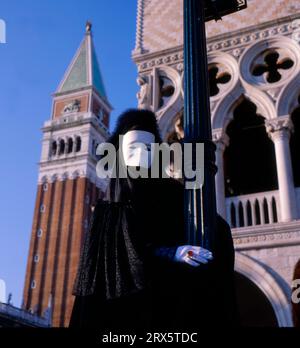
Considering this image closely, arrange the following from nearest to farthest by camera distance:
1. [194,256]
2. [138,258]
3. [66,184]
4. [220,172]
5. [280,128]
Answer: [194,256] < [138,258] < [280,128] < [220,172] < [66,184]

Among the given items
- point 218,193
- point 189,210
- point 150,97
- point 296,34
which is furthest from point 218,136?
point 189,210

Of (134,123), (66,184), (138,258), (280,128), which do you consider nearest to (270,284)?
(280,128)

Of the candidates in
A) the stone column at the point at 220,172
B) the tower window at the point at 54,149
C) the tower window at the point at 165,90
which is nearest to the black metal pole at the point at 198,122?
the stone column at the point at 220,172

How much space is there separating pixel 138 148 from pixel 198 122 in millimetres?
375

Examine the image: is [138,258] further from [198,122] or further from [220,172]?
[220,172]

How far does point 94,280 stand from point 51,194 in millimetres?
41762

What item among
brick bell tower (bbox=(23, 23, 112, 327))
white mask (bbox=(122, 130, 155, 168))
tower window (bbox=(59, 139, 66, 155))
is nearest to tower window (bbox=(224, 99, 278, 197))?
white mask (bbox=(122, 130, 155, 168))

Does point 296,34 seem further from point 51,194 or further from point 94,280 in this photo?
point 51,194

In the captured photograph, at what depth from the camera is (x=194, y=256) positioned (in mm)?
1937

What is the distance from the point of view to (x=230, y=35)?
31.6 ft

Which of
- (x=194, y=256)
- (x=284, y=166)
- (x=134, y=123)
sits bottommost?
(x=194, y=256)

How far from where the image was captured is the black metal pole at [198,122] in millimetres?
2057

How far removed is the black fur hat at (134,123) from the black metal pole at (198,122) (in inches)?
14.4

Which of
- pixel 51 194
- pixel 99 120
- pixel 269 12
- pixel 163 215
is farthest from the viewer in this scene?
pixel 99 120
